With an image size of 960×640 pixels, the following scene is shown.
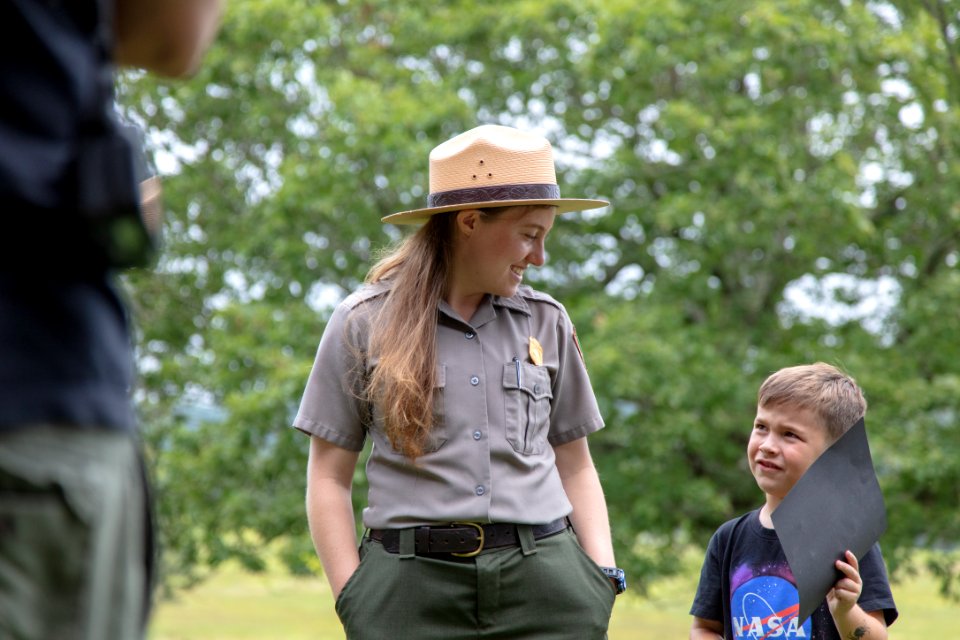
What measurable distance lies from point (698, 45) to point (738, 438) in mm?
2978

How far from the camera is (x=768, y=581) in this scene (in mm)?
3076

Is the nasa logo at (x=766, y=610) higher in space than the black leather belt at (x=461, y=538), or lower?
lower

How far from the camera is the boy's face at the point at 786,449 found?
3.17 meters

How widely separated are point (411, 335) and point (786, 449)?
0.97 meters

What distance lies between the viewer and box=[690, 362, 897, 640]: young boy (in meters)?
3.01

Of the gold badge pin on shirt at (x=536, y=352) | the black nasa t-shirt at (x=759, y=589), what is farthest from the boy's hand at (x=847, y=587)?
the gold badge pin on shirt at (x=536, y=352)

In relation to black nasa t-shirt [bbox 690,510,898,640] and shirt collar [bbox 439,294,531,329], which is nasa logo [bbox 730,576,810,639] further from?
shirt collar [bbox 439,294,531,329]

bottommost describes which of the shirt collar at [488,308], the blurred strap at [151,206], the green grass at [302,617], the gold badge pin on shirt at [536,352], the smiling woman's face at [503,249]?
the green grass at [302,617]

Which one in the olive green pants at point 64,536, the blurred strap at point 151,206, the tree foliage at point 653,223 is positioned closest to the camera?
the olive green pants at point 64,536

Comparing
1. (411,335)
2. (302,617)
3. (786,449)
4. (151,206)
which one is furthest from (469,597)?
(302,617)

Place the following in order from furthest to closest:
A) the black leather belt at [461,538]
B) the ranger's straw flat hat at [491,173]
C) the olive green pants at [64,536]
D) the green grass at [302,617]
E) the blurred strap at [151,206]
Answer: the green grass at [302,617] → the ranger's straw flat hat at [491,173] → the black leather belt at [461,538] → the blurred strap at [151,206] → the olive green pants at [64,536]

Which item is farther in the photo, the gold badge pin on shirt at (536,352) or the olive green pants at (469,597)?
the gold badge pin on shirt at (536,352)

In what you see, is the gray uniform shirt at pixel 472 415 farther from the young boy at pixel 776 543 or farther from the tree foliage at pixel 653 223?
the tree foliage at pixel 653 223

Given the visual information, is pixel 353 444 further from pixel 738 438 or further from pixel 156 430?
pixel 156 430
